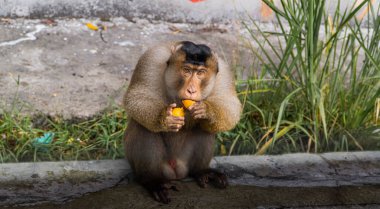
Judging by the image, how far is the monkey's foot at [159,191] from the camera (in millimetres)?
3699

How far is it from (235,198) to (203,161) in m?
0.29

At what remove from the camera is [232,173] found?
4.04 metres

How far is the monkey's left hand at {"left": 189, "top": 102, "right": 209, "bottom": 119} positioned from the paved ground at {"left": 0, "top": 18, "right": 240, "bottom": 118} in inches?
59.7

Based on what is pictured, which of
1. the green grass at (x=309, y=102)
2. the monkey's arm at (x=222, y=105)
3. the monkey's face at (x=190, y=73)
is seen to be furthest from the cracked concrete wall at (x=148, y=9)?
the monkey's face at (x=190, y=73)

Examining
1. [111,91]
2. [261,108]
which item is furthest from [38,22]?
[261,108]

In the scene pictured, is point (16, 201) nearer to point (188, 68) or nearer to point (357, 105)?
point (188, 68)

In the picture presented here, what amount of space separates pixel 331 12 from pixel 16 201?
430cm

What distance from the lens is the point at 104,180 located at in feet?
12.7

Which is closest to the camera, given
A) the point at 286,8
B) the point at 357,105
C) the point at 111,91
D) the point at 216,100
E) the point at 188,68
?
the point at 188,68

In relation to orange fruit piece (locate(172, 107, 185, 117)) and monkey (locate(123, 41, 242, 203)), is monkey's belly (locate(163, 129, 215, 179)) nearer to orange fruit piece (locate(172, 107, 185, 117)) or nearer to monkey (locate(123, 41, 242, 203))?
monkey (locate(123, 41, 242, 203))

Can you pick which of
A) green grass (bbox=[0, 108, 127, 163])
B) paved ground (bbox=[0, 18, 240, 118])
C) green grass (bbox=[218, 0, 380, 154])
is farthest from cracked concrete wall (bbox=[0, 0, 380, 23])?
green grass (bbox=[0, 108, 127, 163])

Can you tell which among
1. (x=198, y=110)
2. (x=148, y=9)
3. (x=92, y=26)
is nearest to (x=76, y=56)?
(x=92, y=26)

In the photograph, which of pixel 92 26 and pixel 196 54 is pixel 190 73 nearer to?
pixel 196 54

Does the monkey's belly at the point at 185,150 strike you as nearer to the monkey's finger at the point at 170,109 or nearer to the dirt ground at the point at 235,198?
the dirt ground at the point at 235,198
